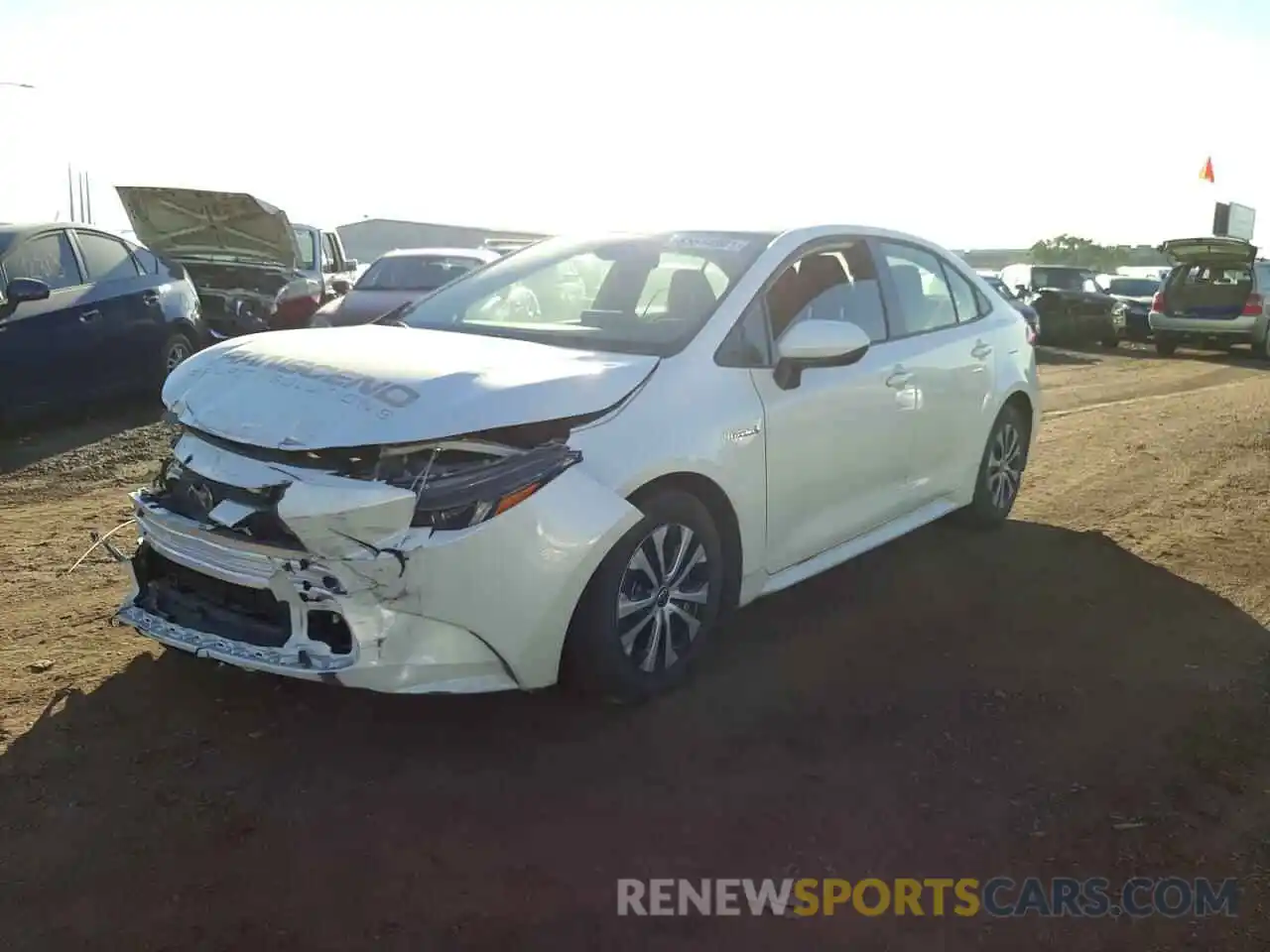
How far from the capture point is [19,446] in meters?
7.95

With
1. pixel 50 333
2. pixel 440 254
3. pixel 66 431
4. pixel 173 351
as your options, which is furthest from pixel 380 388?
pixel 440 254

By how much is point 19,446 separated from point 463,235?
47.2 meters

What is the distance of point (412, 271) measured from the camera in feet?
37.3

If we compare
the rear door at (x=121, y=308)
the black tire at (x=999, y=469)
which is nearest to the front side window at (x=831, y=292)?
the black tire at (x=999, y=469)

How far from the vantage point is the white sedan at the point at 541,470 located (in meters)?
3.12

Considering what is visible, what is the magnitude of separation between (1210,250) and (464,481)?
58.0 ft

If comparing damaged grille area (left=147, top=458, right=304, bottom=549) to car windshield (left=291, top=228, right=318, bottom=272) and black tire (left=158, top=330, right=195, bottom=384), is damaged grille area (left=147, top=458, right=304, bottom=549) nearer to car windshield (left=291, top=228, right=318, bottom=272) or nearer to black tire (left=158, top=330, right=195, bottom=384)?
black tire (left=158, top=330, right=195, bottom=384)

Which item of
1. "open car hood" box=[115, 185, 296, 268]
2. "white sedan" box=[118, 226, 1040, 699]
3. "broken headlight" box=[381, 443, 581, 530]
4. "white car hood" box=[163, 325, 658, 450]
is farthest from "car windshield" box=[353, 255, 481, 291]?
"broken headlight" box=[381, 443, 581, 530]

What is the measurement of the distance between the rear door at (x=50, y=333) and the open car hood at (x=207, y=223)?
3.85 m

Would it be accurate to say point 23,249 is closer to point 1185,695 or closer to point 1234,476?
point 1185,695

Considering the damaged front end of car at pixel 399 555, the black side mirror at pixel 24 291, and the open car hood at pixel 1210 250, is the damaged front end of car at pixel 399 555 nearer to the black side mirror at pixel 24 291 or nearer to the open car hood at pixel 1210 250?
the black side mirror at pixel 24 291

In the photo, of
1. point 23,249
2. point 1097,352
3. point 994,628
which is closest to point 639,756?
point 994,628

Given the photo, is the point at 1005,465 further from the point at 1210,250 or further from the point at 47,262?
the point at 1210,250

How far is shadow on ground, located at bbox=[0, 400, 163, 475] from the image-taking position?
7.69 m
